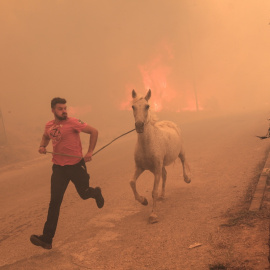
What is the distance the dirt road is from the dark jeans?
1.49 feet

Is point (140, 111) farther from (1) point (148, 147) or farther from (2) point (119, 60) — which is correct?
(2) point (119, 60)

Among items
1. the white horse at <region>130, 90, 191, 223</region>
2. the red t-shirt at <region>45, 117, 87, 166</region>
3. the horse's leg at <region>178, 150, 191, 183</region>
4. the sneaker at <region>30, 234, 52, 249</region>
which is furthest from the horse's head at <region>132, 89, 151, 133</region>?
the horse's leg at <region>178, 150, 191, 183</region>

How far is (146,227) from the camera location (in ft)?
17.0

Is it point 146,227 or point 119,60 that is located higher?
point 119,60

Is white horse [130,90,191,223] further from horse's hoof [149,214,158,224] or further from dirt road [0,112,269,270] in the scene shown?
dirt road [0,112,269,270]

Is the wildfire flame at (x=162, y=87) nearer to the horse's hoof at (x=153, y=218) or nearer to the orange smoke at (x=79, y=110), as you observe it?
the orange smoke at (x=79, y=110)

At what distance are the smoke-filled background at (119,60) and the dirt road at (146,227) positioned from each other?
29.0 metres

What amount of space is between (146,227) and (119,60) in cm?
6135

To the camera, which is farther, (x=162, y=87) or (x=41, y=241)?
(x=162, y=87)

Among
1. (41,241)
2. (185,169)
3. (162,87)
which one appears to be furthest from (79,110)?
(41,241)

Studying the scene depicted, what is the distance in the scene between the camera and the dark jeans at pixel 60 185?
4.47 m

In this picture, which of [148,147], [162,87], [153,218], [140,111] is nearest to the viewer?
[153,218]

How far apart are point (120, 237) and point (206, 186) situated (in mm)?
3039

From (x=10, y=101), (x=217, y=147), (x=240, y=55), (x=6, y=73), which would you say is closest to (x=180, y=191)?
(x=217, y=147)
